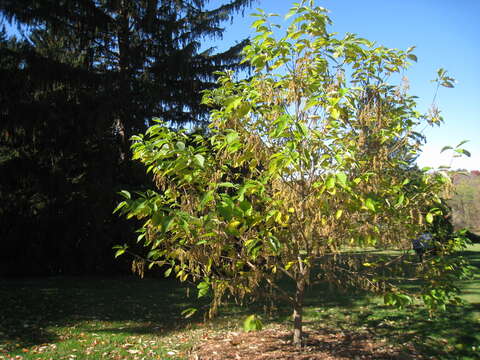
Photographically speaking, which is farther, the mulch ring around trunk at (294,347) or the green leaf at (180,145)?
the mulch ring around trunk at (294,347)

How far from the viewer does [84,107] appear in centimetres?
972

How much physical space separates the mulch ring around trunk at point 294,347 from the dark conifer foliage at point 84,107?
6390 millimetres

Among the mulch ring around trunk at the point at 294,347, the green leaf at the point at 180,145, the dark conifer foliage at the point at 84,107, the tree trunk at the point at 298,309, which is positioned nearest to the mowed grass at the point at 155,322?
the mulch ring around trunk at the point at 294,347

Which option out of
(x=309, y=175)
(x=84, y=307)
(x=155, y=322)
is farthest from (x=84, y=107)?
(x=309, y=175)

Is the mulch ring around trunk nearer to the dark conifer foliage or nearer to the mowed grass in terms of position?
the mowed grass

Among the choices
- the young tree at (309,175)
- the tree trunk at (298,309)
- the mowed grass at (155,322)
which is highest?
the young tree at (309,175)

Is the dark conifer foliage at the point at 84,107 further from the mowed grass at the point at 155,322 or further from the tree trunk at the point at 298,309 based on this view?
the tree trunk at the point at 298,309

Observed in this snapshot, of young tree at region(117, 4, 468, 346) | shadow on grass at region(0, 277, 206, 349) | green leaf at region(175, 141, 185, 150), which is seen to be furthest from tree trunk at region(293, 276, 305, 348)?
shadow on grass at region(0, 277, 206, 349)

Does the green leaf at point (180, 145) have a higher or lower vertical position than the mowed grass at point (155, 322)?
higher

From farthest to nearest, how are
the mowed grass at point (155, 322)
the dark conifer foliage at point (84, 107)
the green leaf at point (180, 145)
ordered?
the dark conifer foliage at point (84, 107) → the mowed grass at point (155, 322) → the green leaf at point (180, 145)

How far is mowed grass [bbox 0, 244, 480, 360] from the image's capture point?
4438 mm

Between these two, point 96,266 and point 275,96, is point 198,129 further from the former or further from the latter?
point 275,96

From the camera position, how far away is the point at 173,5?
34.4ft

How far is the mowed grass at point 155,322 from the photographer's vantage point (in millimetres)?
4438
